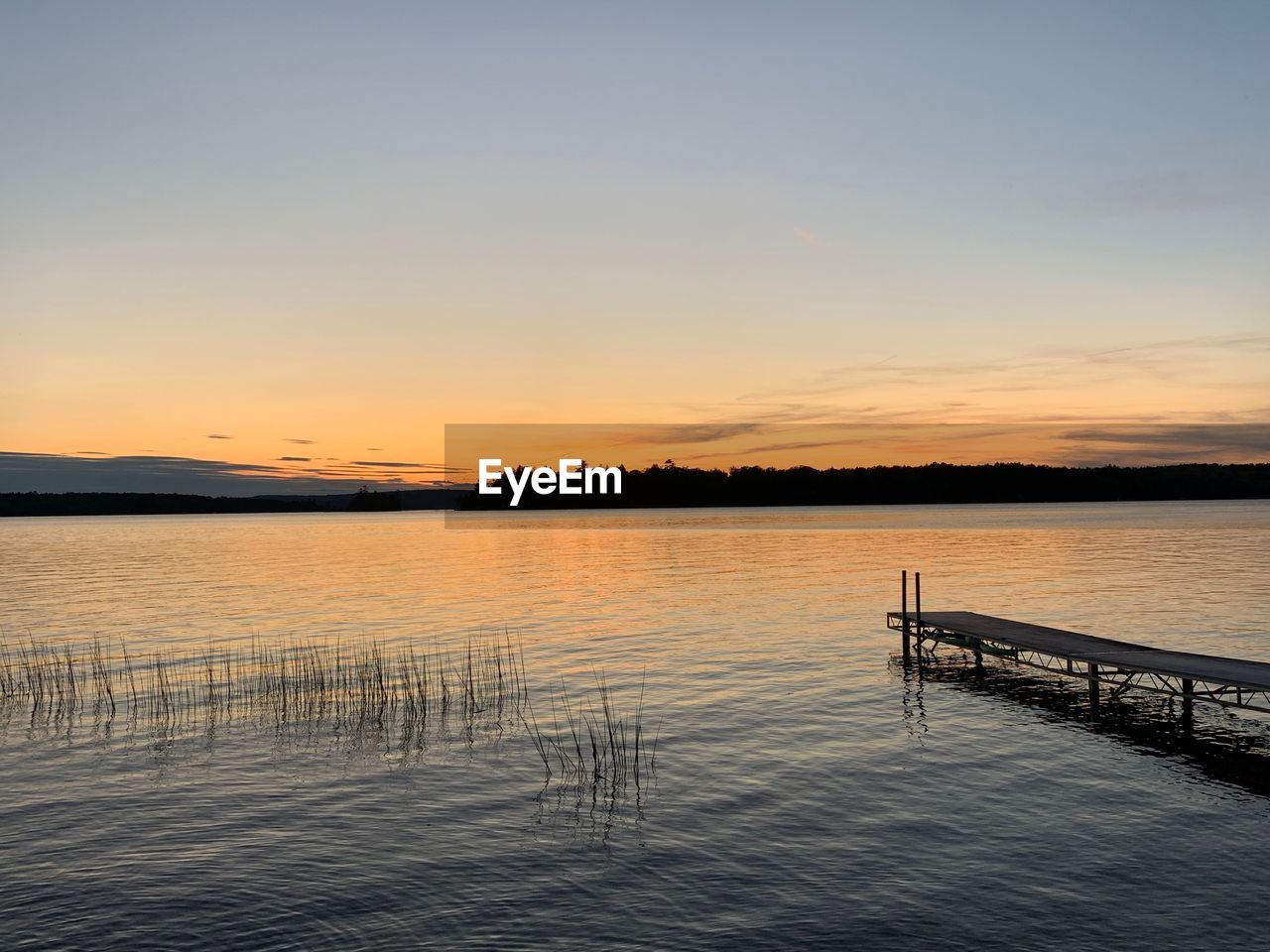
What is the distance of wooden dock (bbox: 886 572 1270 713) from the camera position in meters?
24.4

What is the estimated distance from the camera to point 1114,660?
27.5m

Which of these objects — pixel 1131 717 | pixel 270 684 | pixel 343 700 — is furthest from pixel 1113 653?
pixel 270 684

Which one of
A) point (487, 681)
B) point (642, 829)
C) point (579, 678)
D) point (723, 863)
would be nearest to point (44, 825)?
point (642, 829)

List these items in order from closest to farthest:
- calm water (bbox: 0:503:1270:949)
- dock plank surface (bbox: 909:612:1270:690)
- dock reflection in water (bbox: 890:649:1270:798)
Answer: calm water (bbox: 0:503:1270:949)
dock reflection in water (bbox: 890:649:1270:798)
dock plank surface (bbox: 909:612:1270:690)

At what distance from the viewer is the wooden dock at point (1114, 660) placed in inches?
960

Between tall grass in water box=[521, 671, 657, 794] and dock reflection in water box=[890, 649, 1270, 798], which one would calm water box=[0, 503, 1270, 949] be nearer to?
dock reflection in water box=[890, 649, 1270, 798]

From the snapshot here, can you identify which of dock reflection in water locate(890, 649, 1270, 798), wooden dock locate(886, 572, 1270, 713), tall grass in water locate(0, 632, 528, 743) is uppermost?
wooden dock locate(886, 572, 1270, 713)

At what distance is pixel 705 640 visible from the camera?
4116 centimetres

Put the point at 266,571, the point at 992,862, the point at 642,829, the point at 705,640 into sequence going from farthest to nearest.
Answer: the point at 266,571, the point at 705,640, the point at 642,829, the point at 992,862

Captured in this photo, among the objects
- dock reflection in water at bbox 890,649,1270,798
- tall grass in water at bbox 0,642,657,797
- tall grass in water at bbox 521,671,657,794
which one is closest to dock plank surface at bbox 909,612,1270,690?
dock reflection in water at bbox 890,649,1270,798

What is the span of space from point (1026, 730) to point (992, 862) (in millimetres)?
11180

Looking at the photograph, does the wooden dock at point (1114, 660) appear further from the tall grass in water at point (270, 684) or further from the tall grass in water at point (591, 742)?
the tall grass in water at point (270, 684)

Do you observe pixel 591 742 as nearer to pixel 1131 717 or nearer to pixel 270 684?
pixel 270 684

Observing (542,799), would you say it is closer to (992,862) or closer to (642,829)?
(642,829)
